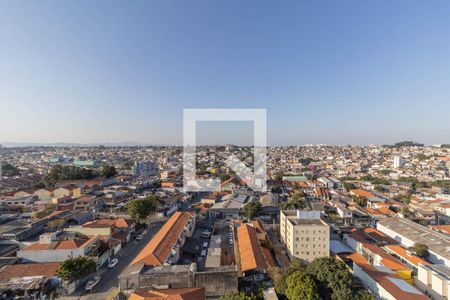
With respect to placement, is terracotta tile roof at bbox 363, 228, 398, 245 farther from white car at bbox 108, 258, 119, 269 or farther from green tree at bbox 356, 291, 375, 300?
white car at bbox 108, 258, 119, 269

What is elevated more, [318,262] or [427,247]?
[318,262]

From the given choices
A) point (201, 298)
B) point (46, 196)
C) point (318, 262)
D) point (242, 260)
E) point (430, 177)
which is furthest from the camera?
point (430, 177)

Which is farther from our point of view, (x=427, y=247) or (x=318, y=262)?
(x=427, y=247)

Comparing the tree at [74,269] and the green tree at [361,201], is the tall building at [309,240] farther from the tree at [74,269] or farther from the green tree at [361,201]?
the green tree at [361,201]

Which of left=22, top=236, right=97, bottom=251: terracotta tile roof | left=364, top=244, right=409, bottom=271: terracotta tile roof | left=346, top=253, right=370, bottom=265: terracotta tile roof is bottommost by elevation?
left=346, top=253, right=370, bottom=265: terracotta tile roof

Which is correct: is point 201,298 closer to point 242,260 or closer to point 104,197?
point 242,260

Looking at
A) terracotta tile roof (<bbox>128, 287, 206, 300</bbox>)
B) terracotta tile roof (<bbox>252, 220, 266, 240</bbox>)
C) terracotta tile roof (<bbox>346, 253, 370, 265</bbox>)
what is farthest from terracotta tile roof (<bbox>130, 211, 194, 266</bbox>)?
terracotta tile roof (<bbox>346, 253, 370, 265</bbox>)

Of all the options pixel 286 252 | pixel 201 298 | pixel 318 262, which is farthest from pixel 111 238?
pixel 318 262
